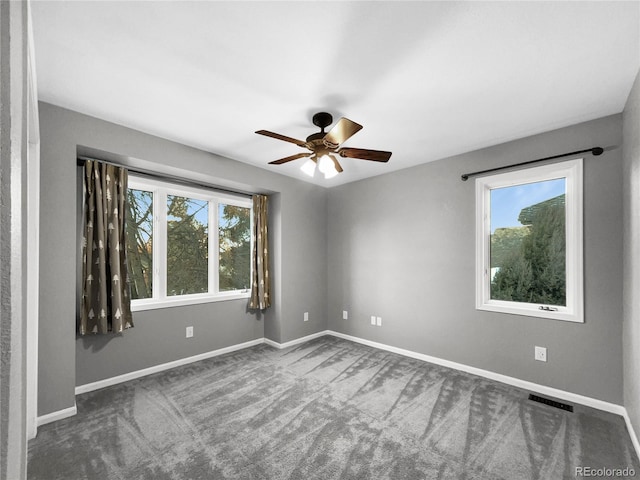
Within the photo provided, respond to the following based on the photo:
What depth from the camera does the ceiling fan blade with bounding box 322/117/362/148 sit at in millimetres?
1938

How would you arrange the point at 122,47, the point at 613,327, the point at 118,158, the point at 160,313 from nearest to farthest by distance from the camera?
1. the point at 122,47
2. the point at 613,327
3. the point at 118,158
4. the point at 160,313

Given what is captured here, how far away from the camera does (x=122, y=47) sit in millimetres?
1656

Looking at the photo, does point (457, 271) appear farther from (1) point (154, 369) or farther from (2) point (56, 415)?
(2) point (56, 415)

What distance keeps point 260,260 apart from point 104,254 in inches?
70.3

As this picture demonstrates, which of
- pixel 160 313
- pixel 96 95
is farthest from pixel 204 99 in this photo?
pixel 160 313

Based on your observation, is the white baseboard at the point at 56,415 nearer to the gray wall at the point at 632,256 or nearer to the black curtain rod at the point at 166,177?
the black curtain rod at the point at 166,177

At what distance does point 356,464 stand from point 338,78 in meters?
2.51

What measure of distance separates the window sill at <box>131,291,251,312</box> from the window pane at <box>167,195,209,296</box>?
3.7 inches

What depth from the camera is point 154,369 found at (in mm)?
3068

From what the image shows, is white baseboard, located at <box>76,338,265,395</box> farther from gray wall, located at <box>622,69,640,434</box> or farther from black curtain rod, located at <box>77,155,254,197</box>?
gray wall, located at <box>622,69,640,434</box>

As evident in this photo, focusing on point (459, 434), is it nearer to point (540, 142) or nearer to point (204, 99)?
point (540, 142)

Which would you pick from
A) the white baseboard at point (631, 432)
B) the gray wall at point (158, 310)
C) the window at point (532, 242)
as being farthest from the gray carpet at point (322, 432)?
the window at point (532, 242)

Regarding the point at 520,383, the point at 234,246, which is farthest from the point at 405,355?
the point at 234,246

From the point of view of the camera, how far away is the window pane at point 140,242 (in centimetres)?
311
